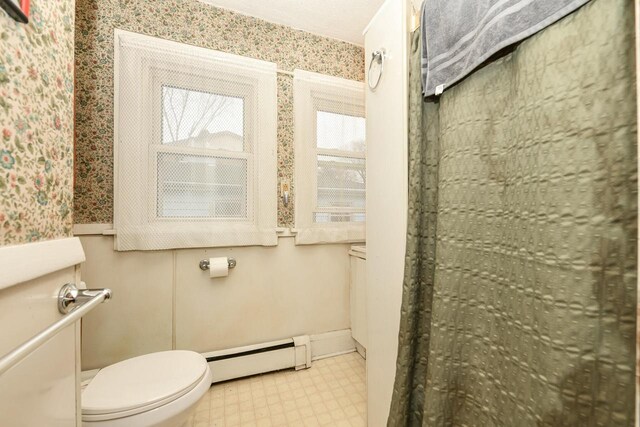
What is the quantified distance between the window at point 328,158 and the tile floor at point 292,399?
913 millimetres

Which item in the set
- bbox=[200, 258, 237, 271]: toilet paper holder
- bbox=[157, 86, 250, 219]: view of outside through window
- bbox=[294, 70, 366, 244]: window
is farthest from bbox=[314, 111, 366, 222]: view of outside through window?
bbox=[200, 258, 237, 271]: toilet paper holder

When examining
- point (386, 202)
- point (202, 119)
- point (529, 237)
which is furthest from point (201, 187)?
point (529, 237)

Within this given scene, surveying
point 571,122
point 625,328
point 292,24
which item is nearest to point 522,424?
point 625,328

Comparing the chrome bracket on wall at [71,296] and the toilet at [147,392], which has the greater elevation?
the chrome bracket on wall at [71,296]

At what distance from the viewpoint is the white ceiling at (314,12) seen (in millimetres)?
1664

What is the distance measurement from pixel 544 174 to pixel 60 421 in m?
1.45

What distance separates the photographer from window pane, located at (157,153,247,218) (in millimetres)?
1558

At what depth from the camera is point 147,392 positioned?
100 cm

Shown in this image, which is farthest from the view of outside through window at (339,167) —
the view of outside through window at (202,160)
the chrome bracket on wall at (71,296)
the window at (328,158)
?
the chrome bracket on wall at (71,296)

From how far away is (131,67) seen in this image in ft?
4.85

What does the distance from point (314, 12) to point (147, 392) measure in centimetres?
229

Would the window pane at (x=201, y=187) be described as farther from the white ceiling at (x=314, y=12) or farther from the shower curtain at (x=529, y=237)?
the shower curtain at (x=529, y=237)

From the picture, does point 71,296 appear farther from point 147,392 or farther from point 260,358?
point 260,358

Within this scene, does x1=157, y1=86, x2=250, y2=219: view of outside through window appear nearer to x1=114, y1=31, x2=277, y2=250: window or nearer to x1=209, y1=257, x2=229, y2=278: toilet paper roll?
x1=114, y1=31, x2=277, y2=250: window
